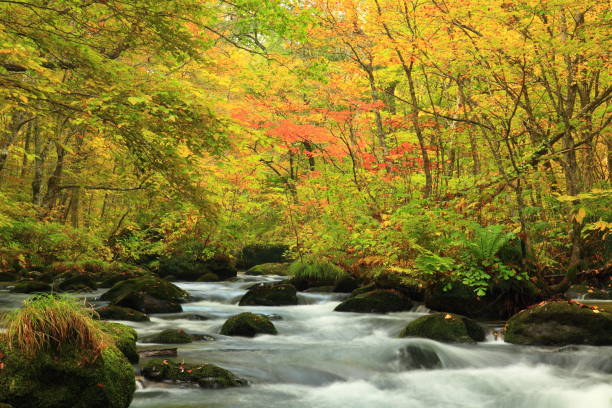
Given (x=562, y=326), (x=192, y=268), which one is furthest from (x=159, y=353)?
(x=192, y=268)

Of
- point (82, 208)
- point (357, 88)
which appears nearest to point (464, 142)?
point (357, 88)

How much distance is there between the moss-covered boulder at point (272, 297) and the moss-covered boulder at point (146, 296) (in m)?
1.75

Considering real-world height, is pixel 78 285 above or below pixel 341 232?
below

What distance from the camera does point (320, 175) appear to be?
15.4m

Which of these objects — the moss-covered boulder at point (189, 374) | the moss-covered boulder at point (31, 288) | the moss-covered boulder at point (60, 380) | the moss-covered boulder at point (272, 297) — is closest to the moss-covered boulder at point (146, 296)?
the moss-covered boulder at point (272, 297)

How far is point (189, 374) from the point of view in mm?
5301

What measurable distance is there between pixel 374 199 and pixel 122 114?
8337 millimetres

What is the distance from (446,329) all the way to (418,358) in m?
1.12

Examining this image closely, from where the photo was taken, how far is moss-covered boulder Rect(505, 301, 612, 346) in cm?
696

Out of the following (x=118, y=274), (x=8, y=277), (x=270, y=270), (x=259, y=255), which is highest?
(x=259, y=255)

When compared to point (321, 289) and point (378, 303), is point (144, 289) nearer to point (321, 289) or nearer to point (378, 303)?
point (321, 289)

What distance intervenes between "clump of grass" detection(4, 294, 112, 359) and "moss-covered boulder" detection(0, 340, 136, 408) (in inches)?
2.1

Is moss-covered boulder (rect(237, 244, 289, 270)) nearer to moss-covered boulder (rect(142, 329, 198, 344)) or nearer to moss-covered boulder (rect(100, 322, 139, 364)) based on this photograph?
moss-covered boulder (rect(142, 329, 198, 344))

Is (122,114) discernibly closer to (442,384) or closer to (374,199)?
(442,384)
